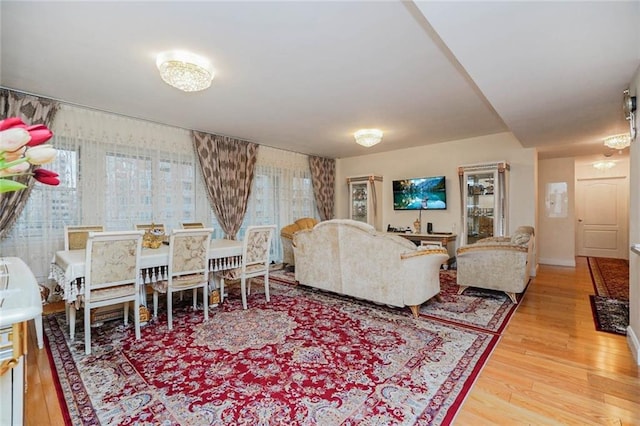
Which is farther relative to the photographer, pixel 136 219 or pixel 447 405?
pixel 136 219

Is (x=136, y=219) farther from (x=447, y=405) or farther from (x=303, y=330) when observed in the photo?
(x=447, y=405)

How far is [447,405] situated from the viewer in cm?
172

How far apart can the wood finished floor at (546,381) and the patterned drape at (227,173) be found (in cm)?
292

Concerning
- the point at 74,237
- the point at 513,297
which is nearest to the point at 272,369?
the point at 74,237

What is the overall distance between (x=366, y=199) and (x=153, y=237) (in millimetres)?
4575

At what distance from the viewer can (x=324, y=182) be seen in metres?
7.20

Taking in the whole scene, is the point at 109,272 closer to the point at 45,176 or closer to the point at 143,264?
the point at 143,264

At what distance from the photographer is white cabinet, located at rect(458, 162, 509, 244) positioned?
197 inches

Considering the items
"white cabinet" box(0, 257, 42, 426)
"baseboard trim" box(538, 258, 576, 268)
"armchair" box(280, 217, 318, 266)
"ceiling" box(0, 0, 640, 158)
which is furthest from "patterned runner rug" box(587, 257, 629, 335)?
"armchair" box(280, 217, 318, 266)

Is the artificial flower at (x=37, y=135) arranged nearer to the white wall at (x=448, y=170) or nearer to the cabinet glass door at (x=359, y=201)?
the white wall at (x=448, y=170)

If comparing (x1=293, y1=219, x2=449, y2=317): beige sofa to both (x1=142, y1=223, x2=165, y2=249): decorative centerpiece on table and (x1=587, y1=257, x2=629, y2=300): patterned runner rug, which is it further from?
(x1=587, y1=257, x2=629, y2=300): patterned runner rug

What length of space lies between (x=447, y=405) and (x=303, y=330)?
4.55ft

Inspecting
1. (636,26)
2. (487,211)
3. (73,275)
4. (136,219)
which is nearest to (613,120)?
(487,211)

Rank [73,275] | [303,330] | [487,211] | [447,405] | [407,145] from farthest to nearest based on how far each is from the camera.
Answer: [407,145]
[487,211]
[303,330]
[73,275]
[447,405]
